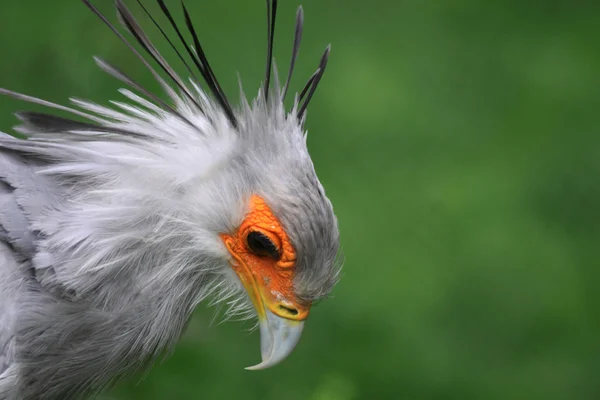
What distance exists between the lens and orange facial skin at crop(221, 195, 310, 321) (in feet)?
6.60

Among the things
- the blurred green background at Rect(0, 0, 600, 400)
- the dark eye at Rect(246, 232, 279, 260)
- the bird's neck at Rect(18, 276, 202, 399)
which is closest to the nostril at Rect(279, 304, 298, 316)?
the dark eye at Rect(246, 232, 279, 260)

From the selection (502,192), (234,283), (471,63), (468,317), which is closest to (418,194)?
(502,192)

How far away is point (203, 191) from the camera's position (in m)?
2.06

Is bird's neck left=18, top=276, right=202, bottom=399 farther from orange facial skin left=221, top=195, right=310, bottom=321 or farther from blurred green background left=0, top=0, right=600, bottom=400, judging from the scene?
blurred green background left=0, top=0, right=600, bottom=400

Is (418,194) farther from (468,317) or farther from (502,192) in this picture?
(468,317)

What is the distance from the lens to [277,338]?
2053mm

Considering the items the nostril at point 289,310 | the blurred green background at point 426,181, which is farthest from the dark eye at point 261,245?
the blurred green background at point 426,181

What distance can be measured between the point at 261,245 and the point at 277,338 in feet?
0.71

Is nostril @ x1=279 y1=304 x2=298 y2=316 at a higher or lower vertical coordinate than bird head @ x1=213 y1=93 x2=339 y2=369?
lower

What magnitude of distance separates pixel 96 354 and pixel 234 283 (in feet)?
1.17

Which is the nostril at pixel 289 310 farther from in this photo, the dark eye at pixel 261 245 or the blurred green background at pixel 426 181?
the blurred green background at pixel 426 181

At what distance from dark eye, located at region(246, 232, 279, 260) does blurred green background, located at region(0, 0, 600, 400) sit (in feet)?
2.18

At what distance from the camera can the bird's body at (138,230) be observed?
6.56 ft

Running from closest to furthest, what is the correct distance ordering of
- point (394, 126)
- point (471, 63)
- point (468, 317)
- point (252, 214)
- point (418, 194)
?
point (252, 214) → point (468, 317) → point (418, 194) → point (394, 126) → point (471, 63)
